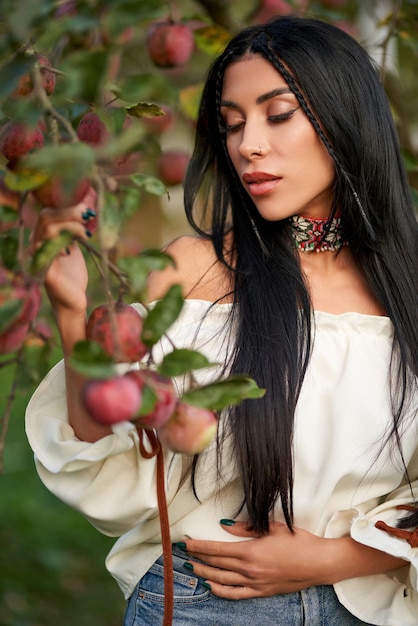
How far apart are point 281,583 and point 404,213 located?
0.78m

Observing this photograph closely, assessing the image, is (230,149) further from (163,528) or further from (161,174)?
(163,528)

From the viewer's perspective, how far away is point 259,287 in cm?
166

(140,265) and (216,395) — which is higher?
(140,265)

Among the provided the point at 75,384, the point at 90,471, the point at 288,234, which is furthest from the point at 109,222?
the point at 288,234

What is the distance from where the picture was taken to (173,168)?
2.02 meters

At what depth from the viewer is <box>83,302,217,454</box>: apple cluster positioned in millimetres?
847

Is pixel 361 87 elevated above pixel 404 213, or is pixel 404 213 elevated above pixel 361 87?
pixel 361 87

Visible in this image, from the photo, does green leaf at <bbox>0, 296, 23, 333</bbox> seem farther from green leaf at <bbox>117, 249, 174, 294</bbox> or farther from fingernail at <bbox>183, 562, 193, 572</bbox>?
fingernail at <bbox>183, 562, 193, 572</bbox>

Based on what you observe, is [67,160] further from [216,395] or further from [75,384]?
[75,384]

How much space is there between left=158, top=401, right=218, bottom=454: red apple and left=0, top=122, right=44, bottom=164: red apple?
0.33 m

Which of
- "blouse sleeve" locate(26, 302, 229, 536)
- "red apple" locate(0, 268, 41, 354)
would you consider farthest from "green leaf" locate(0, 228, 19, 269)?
"blouse sleeve" locate(26, 302, 229, 536)

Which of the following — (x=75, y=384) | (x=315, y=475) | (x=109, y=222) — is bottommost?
(x=315, y=475)

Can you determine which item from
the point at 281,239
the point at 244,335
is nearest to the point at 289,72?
the point at 281,239

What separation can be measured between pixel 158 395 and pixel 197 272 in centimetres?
79
